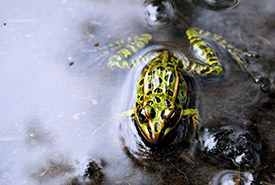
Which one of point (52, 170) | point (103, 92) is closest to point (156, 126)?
point (103, 92)

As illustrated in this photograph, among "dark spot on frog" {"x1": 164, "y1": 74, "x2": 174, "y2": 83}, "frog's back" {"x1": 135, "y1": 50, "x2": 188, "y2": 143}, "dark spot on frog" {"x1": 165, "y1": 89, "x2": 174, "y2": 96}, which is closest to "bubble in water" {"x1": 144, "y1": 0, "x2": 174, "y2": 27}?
"frog's back" {"x1": 135, "y1": 50, "x2": 188, "y2": 143}

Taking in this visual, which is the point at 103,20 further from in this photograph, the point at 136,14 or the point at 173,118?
the point at 173,118

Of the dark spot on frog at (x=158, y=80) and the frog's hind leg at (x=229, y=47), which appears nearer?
the dark spot on frog at (x=158, y=80)

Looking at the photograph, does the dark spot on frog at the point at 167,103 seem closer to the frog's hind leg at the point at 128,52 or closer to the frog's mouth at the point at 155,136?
the frog's mouth at the point at 155,136

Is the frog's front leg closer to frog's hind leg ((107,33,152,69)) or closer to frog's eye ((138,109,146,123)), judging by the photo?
frog's eye ((138,109,146,123))

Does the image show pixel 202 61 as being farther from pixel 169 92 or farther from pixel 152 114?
pixel 152 114

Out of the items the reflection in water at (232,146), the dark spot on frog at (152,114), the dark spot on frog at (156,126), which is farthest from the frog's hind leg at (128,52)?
the reflection in water at (232,146)
